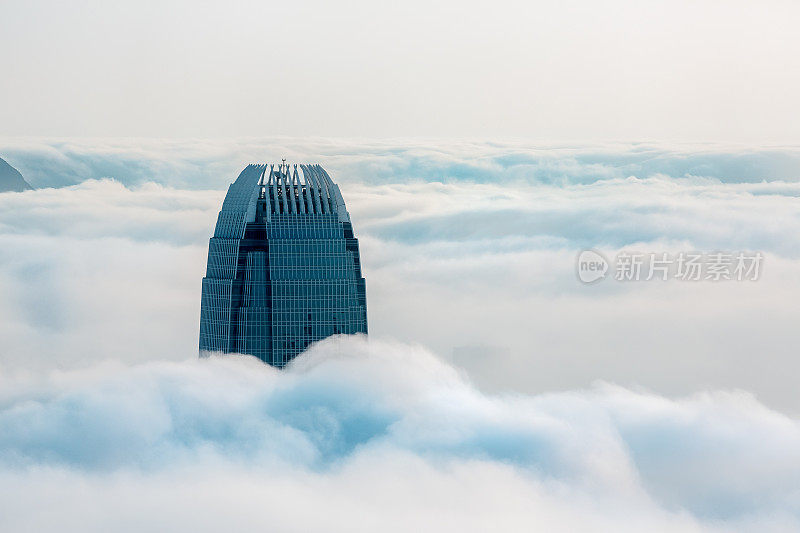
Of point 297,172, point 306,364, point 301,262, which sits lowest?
point 306,364

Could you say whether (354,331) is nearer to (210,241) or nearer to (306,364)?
(306,364)

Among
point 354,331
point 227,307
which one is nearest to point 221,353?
point 227,307

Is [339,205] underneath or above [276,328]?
above

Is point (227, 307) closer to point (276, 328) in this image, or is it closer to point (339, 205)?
point (276, 328)

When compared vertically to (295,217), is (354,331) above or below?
below

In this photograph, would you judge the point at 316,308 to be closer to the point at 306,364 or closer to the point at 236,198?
the point at 306,364
